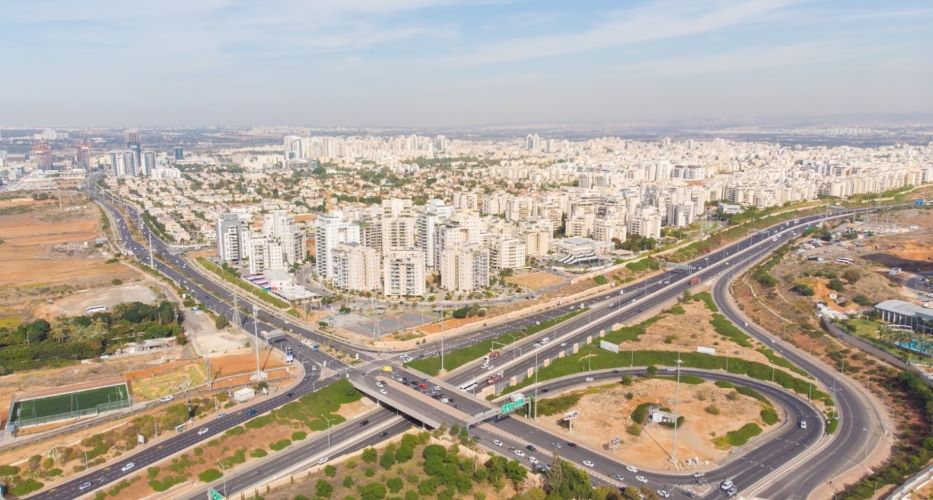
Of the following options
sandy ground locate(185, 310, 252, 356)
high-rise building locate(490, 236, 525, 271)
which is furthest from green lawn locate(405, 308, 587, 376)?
high-rise building locate(490, 236, 525, 271)

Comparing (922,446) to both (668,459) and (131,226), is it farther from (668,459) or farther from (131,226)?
(131,226)

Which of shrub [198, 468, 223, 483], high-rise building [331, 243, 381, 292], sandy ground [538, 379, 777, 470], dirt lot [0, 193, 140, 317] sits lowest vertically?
shrub [198, 468, 223, 483]

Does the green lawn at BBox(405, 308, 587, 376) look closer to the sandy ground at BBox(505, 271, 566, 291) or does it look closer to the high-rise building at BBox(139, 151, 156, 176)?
the sandy ground at BBox(505, 271, 566, 291)

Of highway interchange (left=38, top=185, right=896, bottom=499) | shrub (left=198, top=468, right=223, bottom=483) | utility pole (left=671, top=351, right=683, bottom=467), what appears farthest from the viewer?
utility pole (left=671, top=351, right=683, bottom=467)

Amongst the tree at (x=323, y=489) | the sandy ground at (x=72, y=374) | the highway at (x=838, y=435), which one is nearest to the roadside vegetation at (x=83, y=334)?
the sandy ground at (x=72, y=374)

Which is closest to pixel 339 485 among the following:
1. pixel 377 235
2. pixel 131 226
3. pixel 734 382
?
pixel 734 382

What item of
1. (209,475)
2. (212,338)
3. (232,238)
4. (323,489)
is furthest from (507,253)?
(323,489)
